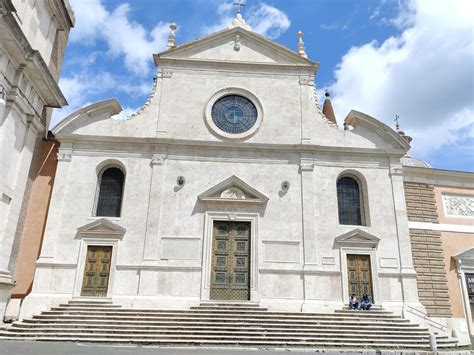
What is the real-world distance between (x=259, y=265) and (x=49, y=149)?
9.90m

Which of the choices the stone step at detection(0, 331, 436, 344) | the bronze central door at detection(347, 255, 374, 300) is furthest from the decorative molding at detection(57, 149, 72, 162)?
the bronze central door at detection(347, 255, 374, 300)

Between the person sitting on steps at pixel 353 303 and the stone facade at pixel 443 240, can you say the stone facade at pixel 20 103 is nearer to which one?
the person sitting on steps at pixel 353 303

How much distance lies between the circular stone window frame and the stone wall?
7.12 metres

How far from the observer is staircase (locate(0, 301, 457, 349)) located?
11680mm

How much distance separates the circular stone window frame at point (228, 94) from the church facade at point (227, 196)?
0.05 meters

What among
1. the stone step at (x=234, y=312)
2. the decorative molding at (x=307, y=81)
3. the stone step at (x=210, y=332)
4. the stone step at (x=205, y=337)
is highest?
the decorative molding at (x=307, y=81)

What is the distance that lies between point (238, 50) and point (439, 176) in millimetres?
10732

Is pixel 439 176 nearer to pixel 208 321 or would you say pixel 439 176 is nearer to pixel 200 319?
pixel 208 321

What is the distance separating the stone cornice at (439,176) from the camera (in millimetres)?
17406

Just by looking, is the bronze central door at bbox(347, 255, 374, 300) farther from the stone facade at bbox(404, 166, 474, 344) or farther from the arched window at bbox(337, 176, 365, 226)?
the stone facade at bbox(404, 166, 474, 344)

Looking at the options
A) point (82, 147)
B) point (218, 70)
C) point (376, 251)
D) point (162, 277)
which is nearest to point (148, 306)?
point (162, 277)

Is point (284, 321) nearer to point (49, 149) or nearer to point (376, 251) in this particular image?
point (376, 251)

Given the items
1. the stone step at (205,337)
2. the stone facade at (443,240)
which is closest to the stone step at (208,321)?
the stone step at (205,337)

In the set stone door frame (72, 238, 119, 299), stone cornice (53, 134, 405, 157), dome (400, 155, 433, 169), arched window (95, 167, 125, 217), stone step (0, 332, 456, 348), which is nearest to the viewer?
stone step (0, 332, 456, 348)
